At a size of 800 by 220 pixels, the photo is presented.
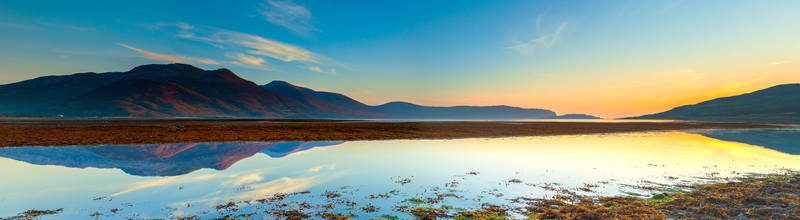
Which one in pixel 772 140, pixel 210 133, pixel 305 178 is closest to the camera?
pixel 305 178

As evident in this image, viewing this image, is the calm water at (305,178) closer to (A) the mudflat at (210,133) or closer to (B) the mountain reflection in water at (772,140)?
(A) the mudflat at (210,133)

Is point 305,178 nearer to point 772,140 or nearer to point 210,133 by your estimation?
point 210,133

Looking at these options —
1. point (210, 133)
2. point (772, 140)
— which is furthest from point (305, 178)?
point (772, 140)

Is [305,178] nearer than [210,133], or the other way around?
[305,178]

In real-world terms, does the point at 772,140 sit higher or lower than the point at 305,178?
higher

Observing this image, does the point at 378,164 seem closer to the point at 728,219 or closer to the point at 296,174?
the point at 296,174

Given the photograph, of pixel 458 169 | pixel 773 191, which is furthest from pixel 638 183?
pixel 458 169

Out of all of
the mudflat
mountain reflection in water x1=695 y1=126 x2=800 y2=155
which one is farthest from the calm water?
mountain reflection in water x1=695 y1=126 x2=800 y2=155

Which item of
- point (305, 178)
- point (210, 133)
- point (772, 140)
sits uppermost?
point (772, 140)

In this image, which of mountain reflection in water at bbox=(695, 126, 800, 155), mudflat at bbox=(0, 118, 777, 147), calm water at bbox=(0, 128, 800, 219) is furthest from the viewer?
mudflat at bbox=(0, 118, 777, 147)

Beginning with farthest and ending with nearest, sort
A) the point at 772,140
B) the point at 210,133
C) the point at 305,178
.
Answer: the point at 210,133, the point at 772,140, the point at 305,178

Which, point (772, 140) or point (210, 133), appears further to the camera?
point (210, 133)

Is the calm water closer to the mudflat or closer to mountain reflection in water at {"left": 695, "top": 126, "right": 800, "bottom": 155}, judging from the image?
the mudflat

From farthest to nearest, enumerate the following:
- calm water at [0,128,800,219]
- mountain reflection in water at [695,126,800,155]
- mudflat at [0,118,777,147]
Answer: mudflat at [0,118,777,147] < mountain reflection in water at [695,126,800,155] < calm water at [0,128,800,219]
